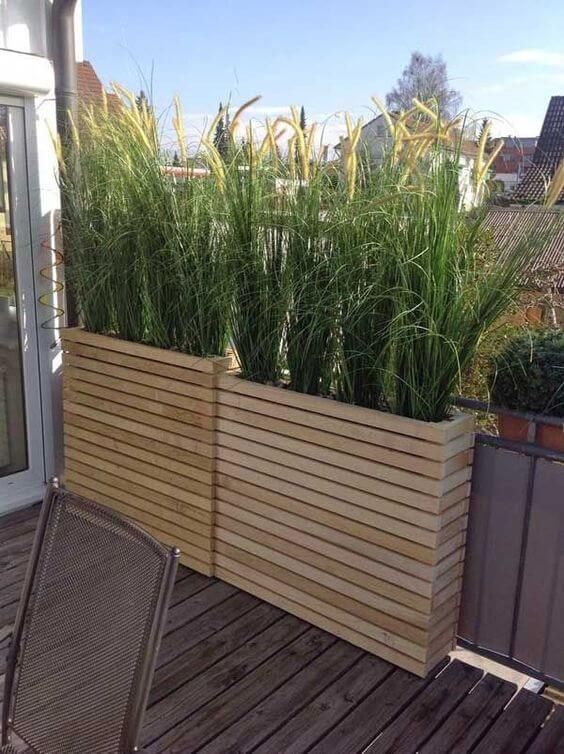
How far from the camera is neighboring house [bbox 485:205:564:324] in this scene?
2.09m

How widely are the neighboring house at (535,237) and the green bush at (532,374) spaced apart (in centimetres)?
16

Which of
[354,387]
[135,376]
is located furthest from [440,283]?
[135,376]

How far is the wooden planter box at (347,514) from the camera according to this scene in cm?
223

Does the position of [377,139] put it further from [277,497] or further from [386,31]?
[386,31]

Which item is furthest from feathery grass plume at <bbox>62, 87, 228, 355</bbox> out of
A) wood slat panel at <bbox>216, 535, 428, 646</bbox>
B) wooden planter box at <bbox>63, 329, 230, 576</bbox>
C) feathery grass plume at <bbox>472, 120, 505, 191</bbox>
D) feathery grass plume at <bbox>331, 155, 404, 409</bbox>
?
feathery grass plume at <bbox>472, 120, 505, 191</bbox>

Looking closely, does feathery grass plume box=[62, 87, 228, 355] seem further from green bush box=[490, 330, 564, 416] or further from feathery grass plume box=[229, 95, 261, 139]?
green bush box=[490, 330, 564, 416]

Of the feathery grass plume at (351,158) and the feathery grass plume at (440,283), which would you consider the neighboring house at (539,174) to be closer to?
the feathery grass plume at (440,283)

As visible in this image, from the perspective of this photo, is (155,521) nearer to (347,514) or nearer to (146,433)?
(146,433)

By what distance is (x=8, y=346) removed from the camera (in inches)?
139

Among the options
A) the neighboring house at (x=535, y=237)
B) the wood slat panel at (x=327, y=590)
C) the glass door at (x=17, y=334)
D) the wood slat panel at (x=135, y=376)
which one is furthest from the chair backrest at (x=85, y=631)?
the glass door at (x=17, y=334)

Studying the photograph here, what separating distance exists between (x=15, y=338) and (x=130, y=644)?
2.49 m

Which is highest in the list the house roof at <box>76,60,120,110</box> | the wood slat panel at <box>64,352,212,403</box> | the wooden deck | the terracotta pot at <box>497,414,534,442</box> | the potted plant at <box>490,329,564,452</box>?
the house roof at <box>76,60,120,110</box>

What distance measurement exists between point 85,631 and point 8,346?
2372mm

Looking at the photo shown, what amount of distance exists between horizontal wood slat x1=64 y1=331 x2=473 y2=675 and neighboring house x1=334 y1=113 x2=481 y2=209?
672mm
